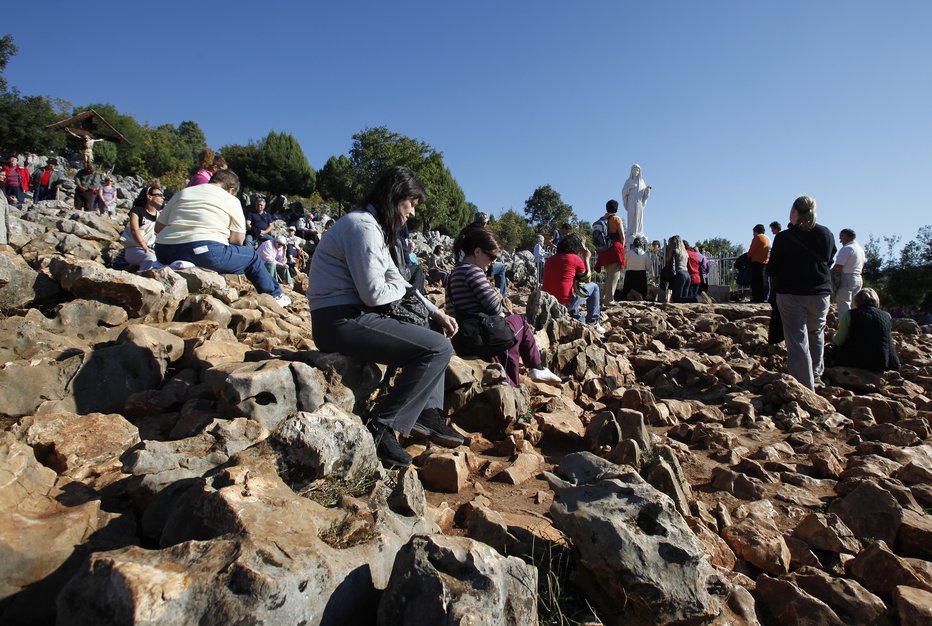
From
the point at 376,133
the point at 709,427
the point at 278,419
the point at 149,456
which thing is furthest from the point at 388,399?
the point at 376,133

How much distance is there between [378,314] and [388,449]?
2.56 ft

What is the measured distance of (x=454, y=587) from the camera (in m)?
1.53

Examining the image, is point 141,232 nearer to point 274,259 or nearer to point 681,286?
point 274,259

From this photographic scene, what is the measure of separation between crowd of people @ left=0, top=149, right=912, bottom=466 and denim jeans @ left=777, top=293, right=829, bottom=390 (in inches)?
0.4

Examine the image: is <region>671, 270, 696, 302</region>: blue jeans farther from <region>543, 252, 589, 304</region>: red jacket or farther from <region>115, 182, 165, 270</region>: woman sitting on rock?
<region>115, 182, 165, 270</region>: woman sitting on rock

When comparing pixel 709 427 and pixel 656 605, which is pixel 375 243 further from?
pixel 709 427

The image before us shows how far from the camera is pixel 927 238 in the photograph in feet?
110

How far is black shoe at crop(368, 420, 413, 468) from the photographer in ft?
9.62

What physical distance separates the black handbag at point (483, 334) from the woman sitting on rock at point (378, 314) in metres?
0.95

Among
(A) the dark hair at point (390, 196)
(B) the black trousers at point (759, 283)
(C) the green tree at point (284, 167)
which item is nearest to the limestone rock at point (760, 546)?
(A) the dark hair at point (390, 196)

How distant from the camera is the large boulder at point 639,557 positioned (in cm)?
184

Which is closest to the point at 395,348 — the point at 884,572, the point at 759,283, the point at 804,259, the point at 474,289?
the point at 474,289

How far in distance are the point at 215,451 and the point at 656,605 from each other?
1864 mm

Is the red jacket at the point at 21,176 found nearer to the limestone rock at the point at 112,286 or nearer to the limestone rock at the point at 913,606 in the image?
the limestone rock at the point at 112,286
